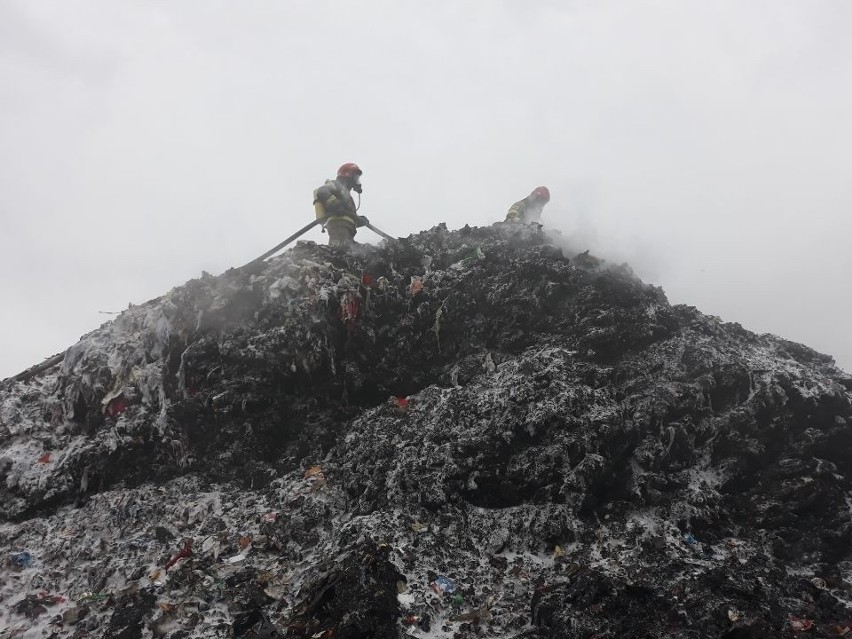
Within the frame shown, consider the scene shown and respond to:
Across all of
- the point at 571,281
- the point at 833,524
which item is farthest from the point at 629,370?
the point at 833,524

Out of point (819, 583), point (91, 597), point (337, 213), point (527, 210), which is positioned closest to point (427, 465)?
point (91, 597)

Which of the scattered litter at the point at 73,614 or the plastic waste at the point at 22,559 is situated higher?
the plastic waste at the point at 22,559

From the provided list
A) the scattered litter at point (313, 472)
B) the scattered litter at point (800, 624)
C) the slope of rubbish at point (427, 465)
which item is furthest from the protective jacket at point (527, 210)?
the scattered litter at point (800, 624)

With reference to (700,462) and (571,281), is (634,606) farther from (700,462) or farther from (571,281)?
(571,281)

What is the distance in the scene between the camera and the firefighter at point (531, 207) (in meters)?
11.0

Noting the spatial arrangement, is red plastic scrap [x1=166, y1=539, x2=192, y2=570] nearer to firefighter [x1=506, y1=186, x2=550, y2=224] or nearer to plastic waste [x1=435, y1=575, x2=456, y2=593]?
plastic waste [x1=435, y1=575, x2=456, y2=593]

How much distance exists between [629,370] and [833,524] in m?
2.19

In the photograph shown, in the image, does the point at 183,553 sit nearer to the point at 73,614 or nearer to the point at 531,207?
the point at 73,614

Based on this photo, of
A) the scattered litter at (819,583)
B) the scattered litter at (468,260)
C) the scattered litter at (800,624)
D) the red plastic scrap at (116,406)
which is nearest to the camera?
the scattered litter at (800,624)

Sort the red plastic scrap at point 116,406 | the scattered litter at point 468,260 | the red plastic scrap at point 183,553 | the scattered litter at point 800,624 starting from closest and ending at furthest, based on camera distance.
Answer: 1. the scattered litter at point 800,624
2. the red plastic scrap at point 183,553
3. the red plastic scrap at point 116,406
4. the scattered litter at point 468,260

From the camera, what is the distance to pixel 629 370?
600 cm

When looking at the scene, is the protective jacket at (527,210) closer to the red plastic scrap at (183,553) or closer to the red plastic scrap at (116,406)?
the red plastic scrap at (116,406)

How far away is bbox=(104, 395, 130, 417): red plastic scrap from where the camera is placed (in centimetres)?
612

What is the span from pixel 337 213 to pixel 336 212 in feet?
0.07
